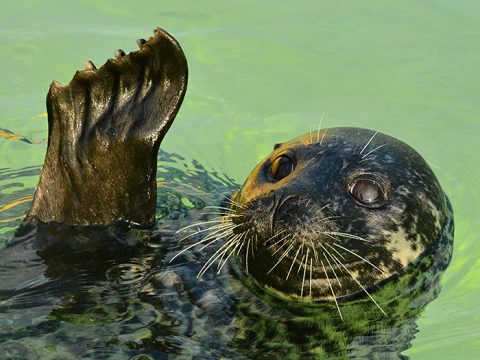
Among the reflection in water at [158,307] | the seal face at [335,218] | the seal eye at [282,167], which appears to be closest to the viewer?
the reflection in water at [158,307]

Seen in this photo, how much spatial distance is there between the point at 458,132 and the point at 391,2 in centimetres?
231

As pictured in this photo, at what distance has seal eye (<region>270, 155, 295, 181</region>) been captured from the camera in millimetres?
5492

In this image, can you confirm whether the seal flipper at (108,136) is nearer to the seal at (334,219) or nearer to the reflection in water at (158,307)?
the reflection in water at (158,307)

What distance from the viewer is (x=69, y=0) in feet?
31.0

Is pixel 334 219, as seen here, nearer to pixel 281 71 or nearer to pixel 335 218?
pixel 335 218

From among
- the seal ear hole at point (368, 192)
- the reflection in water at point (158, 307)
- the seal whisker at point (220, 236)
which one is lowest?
the reflection in water at point (158, 307)

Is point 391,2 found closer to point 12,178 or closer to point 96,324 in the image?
point 12,178

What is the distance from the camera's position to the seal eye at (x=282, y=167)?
549cm

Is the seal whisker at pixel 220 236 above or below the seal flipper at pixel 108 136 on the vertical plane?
below

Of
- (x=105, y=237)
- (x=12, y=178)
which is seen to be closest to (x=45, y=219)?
(x=105, y=237)

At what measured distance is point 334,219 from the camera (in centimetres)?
509

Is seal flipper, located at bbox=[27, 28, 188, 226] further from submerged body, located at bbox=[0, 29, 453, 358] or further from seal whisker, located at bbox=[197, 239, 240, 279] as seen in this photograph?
seal whisker, located at bbox=[197, 239, 240, 279]

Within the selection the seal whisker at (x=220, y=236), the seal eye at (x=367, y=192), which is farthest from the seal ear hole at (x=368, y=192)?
the seal whisker at (x=220, y=236)

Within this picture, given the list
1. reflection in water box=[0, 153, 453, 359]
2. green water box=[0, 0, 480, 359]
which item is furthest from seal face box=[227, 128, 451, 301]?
green water box=[0, 0, 480, 359]
